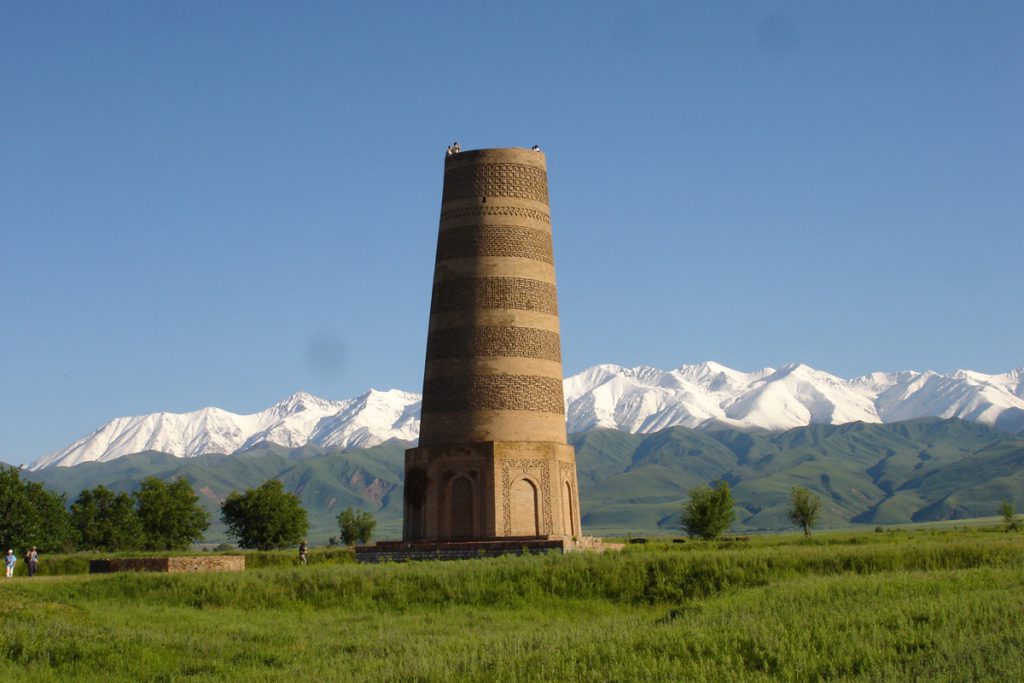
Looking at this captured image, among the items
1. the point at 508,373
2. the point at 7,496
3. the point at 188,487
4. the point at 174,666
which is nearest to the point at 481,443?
the point at 508,373

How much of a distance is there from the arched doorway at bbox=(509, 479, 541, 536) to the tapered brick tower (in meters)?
0.03

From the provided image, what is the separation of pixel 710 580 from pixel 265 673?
14.1 m

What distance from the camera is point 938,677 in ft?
62.6

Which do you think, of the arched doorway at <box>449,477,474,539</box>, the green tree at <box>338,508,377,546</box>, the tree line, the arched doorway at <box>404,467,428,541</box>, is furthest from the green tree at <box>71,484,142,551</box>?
the arched doorway at <box>449,477,474,539</box>

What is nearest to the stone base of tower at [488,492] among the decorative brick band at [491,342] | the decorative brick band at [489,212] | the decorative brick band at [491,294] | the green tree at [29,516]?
the decorative brick band at [491,342]

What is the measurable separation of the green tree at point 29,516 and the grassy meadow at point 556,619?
3070 centimetres

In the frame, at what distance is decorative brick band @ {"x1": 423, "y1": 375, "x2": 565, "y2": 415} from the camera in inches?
1663

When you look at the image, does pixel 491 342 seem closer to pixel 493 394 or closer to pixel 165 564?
pixel 493 394

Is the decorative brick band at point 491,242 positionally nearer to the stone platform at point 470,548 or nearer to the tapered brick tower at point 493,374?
the tapered brick tower at point 493,374

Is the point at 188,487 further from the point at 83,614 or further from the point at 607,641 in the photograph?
the point at 607,641

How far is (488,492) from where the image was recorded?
135 ft

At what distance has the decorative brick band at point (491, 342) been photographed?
1683 inches

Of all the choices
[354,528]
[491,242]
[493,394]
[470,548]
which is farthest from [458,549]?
[354,528]

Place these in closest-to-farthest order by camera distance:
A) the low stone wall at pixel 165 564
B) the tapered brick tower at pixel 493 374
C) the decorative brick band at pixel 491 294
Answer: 1. the low stone wall at pixel 165 564
2. the tapered brick tower at pixel 493 374
3. the decorative brick band at pixel 491 294
